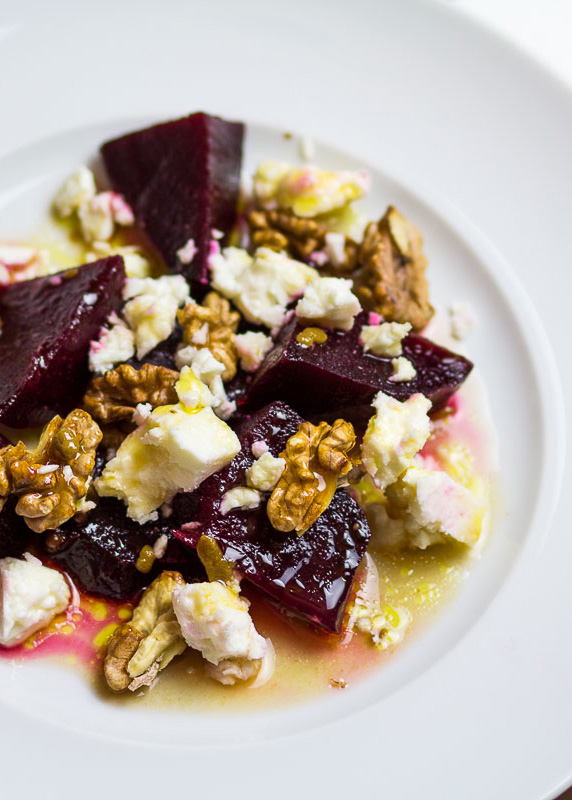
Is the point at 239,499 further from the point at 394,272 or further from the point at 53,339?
the point at 394,272

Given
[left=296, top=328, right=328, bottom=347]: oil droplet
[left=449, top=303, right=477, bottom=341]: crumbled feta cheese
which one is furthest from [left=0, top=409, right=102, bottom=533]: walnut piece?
[left=449, top=303, right=477, bottom=341]: crumbled feta cheese

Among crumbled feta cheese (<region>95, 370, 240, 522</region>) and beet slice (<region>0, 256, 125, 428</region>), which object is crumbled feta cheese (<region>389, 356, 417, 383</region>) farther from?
beet slice (<region>0, 256, 125, 428</region>)

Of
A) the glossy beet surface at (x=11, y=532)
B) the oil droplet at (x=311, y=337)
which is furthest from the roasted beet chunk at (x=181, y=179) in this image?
the glossy beet surface at (x=11, y=532)

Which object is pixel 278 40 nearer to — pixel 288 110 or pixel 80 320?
pixel 288 110

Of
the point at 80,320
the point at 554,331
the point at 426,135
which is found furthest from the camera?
the point at 426,135

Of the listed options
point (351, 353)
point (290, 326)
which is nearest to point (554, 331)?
point (351, 353)

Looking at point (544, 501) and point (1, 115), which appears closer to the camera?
point (544, 501)
